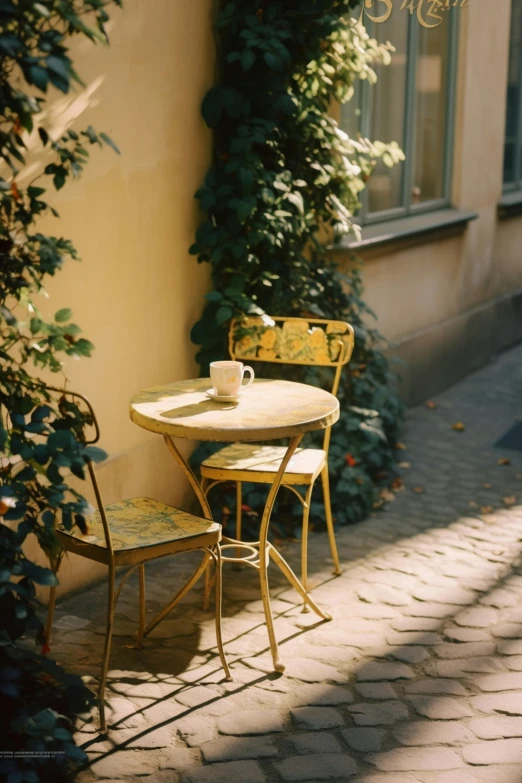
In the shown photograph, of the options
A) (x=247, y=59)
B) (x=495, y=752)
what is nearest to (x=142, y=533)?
(x=495, y=752)

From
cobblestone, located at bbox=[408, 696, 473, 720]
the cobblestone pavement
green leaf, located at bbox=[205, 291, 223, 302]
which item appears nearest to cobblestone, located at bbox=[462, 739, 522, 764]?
the cobblestone pavement

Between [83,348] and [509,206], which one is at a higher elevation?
[509,206]

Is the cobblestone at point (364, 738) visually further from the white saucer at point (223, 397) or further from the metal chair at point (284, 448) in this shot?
the white saucer at point (223, 397)

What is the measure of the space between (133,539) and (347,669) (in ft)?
3.06

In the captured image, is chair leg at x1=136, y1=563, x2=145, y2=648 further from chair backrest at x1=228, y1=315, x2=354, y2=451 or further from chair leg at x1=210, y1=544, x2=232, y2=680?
chair backrest at x1=228, y1=315, x2=354, y2=451

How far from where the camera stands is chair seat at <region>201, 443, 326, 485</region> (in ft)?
13.1

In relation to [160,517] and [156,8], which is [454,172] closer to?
[156,8]

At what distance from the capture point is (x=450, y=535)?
5.02 metres

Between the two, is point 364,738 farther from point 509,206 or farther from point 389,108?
point 509,206

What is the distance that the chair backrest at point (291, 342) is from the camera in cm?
447

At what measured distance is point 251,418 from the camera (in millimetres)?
3586

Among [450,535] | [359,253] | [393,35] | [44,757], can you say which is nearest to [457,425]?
[359,253]

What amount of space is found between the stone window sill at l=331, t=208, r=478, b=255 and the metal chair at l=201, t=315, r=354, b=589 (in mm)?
1498

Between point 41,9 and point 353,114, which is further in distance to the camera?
point 353,114
